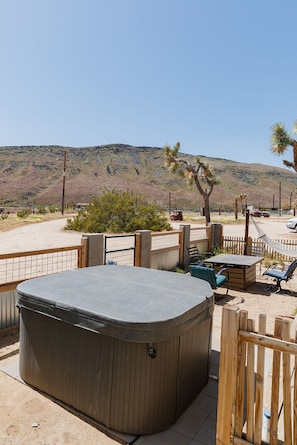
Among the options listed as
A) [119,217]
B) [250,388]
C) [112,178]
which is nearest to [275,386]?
[250,388]

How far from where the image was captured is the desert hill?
266ft

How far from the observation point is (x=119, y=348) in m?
2.55

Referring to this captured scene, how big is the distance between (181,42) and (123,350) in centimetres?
1393

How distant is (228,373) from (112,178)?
9854 cm

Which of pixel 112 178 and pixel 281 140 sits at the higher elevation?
pixel 112 178

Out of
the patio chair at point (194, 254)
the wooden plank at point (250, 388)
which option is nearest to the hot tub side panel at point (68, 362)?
the wooden plank at point (250, 388)

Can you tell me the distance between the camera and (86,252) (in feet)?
19.6

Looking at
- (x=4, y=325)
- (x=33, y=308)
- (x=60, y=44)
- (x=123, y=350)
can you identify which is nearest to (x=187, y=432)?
(x=123, y=350)

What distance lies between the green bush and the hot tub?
50.2 feet

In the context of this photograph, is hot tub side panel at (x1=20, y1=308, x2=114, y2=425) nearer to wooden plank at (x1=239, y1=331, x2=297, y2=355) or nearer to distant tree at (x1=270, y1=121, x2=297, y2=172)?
wooden plank at (x1=239, y1=331, x2=297, y2=355)

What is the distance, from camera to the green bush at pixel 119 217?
61.9ft

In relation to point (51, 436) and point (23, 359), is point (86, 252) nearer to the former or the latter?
point (23, 359)

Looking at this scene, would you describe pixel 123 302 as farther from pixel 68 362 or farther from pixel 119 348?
pixel 68 362

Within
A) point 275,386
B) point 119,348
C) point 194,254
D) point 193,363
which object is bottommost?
point 194,254
